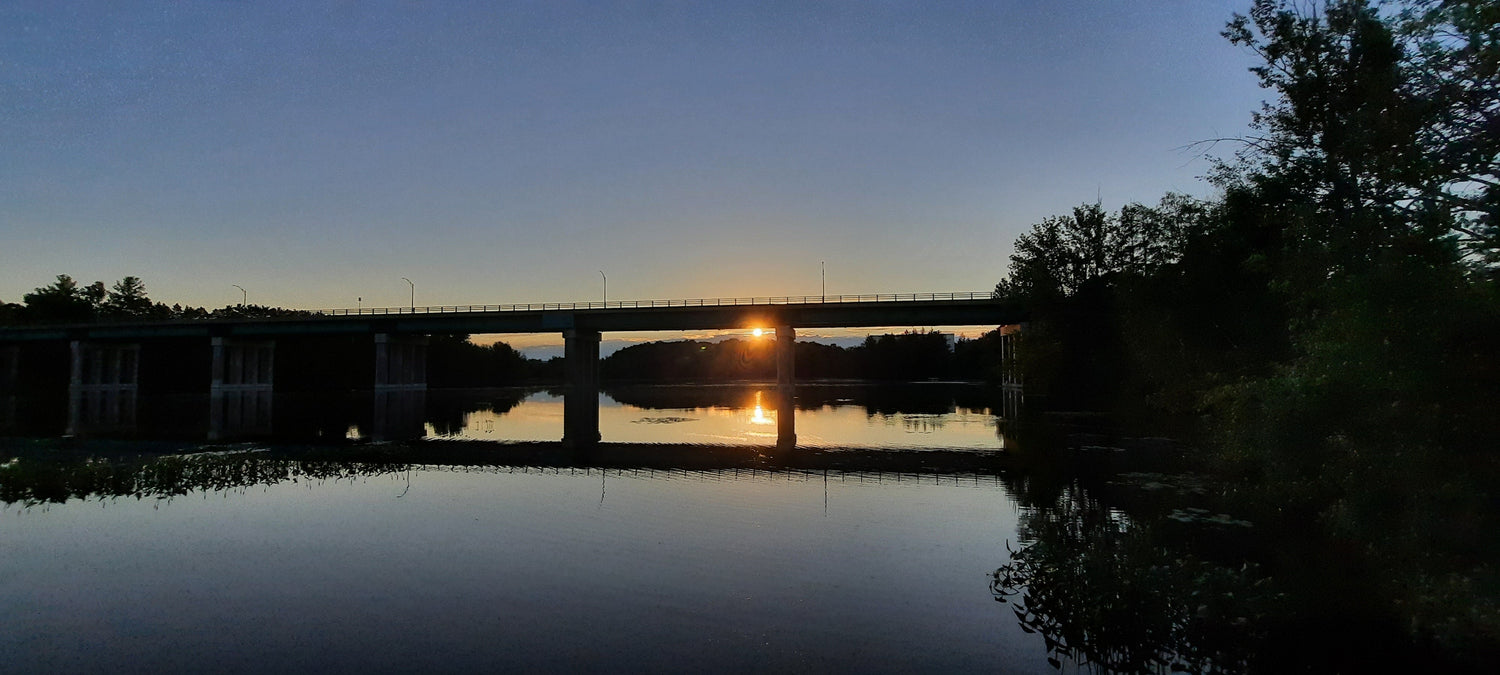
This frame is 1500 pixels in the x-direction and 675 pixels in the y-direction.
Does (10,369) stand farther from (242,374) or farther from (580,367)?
(580,367)

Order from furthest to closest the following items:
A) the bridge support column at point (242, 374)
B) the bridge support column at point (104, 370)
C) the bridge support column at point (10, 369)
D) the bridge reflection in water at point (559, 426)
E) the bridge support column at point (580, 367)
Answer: the bridge support column at point (10, 369)
the bridge support column at point (104, 370)
the bridge support column at point (242, 374)
the bridge support column at point (580, 367)
the bridge reflection in water at point (559, 426)

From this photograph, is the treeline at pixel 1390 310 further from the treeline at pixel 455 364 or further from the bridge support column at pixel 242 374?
the treeline at pixel 455 364

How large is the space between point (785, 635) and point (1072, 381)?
219 ft

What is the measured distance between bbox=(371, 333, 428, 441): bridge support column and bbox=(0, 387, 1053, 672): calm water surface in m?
44.5

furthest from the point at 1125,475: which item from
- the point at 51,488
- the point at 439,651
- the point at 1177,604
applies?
the point at 51,488

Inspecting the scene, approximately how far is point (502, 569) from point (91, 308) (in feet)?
659

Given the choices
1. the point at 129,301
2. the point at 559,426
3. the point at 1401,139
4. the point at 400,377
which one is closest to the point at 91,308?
the point at 129,301

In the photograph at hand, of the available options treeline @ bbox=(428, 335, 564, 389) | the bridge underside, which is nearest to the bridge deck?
the bridge underside

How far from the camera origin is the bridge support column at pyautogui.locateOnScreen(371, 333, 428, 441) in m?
78.8

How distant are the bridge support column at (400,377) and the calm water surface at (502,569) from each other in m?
44.5

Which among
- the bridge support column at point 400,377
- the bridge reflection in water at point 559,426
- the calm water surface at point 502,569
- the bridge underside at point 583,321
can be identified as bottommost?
the calm water surface at point 502,569

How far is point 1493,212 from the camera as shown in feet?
43.2

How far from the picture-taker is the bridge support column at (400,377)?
78.8m

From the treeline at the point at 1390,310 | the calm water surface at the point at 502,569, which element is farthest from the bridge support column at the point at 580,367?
the treeline at the point at 1390,310
